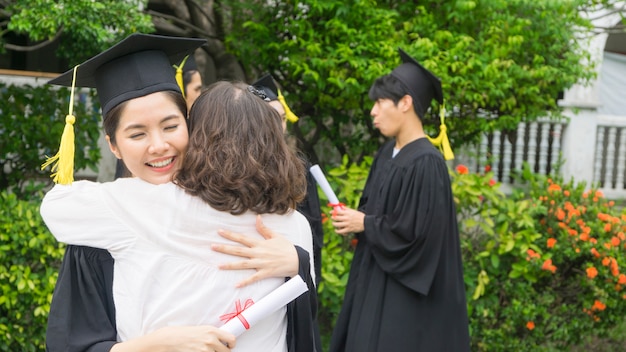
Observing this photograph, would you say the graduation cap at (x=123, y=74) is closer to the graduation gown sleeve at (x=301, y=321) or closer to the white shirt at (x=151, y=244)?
the white shirt at (x=151, y=244)

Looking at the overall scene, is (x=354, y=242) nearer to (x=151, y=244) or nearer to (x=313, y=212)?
(x=313, y=212)

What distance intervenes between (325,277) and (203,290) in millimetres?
2851

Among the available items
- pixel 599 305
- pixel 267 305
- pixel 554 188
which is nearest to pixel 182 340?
pixel 267 305

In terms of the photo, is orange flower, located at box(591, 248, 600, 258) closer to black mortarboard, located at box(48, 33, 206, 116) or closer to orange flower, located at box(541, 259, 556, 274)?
orange flower, located at box(541, 259, 556, 274)

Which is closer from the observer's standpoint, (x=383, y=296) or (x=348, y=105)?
(x=383, y=296)

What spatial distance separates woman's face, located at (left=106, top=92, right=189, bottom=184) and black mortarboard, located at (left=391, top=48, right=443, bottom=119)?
2.33 m

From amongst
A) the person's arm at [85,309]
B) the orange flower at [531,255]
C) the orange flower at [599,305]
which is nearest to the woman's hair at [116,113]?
the person's arm at [85,309]

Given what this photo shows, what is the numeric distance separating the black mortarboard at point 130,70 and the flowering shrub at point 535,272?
3.38 m

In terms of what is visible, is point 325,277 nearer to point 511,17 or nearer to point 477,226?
point 477,226

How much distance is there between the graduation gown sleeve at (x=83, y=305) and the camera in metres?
1.61

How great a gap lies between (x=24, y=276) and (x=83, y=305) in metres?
2.41

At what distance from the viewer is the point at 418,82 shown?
3869 mm

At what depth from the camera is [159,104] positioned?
169cm

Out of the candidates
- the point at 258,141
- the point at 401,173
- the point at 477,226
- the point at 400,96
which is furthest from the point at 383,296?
the point at 258,141
